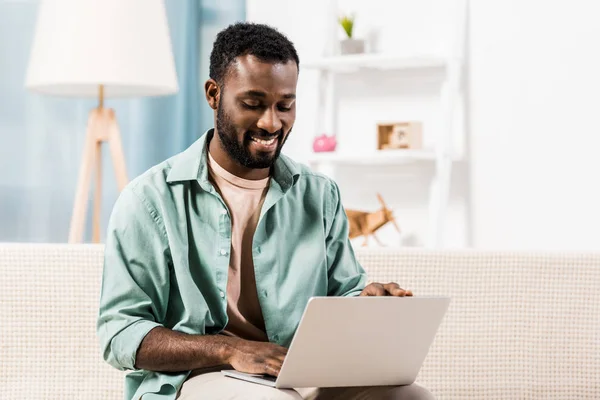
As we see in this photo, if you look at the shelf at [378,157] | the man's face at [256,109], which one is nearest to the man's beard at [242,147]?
the man's face at [256,109]

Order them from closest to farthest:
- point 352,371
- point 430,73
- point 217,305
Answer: point 352,371, point 217,305, point 430,73

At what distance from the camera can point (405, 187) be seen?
3.67 m

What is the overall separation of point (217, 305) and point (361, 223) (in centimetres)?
191

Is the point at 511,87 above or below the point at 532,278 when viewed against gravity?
above

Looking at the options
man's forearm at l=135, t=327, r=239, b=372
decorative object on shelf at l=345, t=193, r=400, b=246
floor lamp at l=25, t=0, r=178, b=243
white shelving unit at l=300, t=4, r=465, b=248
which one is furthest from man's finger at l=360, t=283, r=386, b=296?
white shelving unit at l=300, t=4, r=465, b=248

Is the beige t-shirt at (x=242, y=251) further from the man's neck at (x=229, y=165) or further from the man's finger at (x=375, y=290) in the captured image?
the man's finger at (x=375, y=290)

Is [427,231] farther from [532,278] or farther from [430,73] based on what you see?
[532,278]

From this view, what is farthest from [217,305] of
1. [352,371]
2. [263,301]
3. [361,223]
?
[361,223]

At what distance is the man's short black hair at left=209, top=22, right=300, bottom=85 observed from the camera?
4.82 ft

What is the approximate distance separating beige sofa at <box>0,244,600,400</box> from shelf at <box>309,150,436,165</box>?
5.32ft

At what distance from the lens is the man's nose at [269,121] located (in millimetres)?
1460

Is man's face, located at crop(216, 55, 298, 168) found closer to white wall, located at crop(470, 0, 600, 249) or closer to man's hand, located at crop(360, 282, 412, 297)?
man's hand, located at crop(360, 282, 412, 297)

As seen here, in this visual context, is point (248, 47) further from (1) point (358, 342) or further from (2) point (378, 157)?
(2) point (378, 157)

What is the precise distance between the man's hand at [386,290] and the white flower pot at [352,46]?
2238 millimetres
